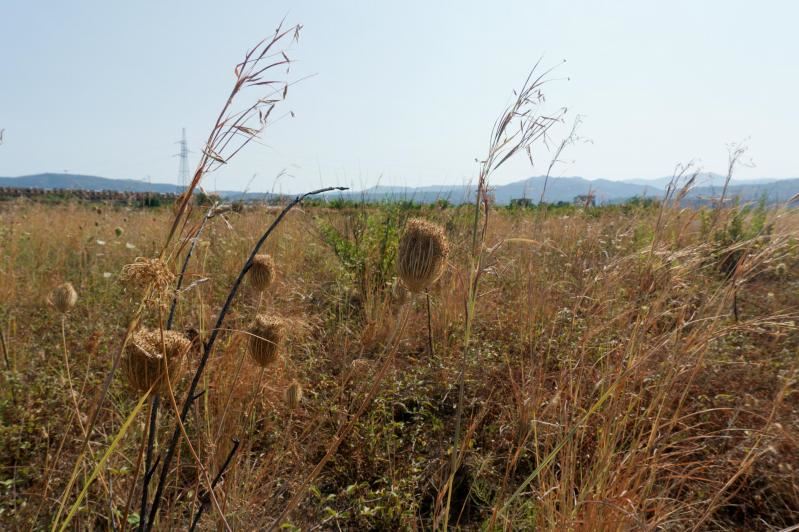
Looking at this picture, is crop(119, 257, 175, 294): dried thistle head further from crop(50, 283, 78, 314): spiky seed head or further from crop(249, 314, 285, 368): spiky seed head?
crop(50, 283, 78, 314): spiky seed head

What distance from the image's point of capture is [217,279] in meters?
3.48

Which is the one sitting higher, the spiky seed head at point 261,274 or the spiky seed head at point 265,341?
the spiky seed head at point 261,274

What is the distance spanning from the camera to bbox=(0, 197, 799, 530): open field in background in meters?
1.21

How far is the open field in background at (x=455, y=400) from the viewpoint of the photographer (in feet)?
3.98

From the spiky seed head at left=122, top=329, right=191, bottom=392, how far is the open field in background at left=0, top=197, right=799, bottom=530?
0.25ft

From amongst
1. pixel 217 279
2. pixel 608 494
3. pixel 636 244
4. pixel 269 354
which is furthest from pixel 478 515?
pixel 636 244

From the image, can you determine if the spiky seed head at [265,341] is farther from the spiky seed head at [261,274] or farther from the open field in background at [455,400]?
the spiky seed head at [261,274]

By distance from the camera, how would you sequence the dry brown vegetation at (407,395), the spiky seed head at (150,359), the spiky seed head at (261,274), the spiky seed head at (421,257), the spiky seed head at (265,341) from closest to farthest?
the spiky seed head at (150,359) → the dry brown vegetation at (407,395) → the spiky seed head at (421,257) → the spiky seed head at (265,341) → the spiky seed head at (261,274)

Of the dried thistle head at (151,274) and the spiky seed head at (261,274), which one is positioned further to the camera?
the spiky seed head at (261,274)

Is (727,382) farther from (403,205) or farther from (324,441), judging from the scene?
(403,205)

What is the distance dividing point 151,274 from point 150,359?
0.59ft

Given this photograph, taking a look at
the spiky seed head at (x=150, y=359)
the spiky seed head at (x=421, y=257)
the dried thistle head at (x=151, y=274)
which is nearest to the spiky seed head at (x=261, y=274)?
the spiky seed head at (x=421, y=257)

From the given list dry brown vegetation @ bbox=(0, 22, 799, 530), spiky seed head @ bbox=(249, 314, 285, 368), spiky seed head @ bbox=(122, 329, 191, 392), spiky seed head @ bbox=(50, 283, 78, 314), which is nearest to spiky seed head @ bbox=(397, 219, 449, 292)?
dry brown vegetation @ bbox=(0, 22, 799, 530)

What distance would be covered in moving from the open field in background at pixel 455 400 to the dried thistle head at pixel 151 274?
0.10 ft
